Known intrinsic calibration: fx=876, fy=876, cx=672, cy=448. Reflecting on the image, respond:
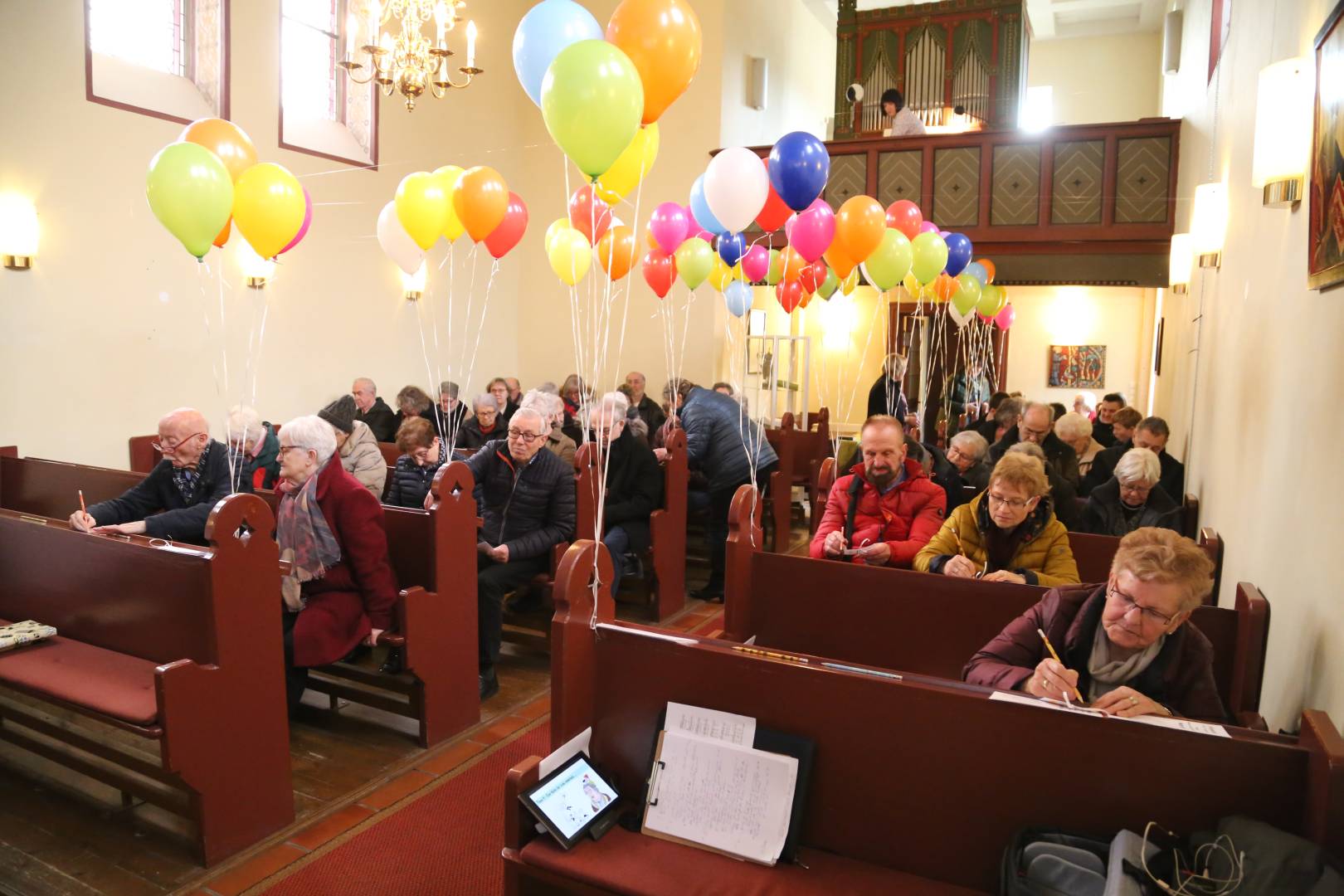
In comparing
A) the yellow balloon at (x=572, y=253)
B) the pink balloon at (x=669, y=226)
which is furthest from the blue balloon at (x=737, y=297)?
the yellow balloon at (x=572, y=253)

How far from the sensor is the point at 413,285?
9.88 metres

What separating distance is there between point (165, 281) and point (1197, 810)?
8.04m

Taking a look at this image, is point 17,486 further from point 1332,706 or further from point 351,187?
point 1332,706

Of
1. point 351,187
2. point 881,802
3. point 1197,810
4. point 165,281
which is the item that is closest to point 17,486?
point 165,281

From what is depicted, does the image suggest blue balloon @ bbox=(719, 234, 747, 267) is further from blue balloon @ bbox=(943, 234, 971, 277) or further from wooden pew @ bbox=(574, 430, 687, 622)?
blue balloon @ bbox=(943, 234, 971, 277)

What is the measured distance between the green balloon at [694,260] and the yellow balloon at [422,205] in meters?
1.80

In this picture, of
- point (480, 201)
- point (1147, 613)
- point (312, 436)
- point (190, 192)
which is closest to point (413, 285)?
point (480, 201)

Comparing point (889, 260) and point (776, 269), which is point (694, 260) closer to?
point (776, 269)

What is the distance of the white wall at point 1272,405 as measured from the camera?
2178mm

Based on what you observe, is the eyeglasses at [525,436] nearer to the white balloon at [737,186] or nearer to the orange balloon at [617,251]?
the orange balloon at [617,251]

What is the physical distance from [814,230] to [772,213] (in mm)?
261

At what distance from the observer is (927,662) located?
298 centimetres

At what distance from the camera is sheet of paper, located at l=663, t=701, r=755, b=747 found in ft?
6.94

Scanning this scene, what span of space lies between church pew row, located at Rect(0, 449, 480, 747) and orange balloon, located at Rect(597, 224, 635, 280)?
5.48 feet
